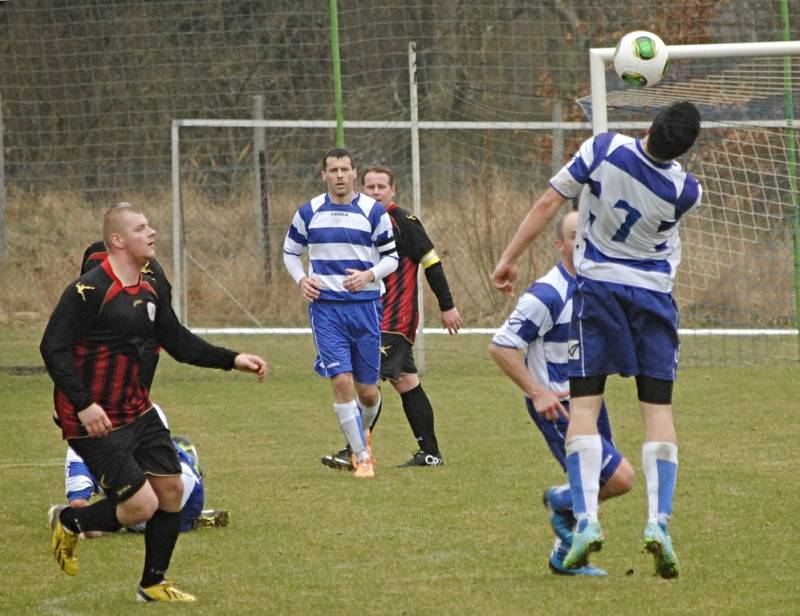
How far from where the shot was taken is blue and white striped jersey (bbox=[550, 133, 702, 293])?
556 cm

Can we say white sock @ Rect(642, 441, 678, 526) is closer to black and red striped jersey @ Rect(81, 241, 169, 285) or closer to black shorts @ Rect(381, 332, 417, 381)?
black and red striped jersey @ Rect(81, 241, 169, 285)

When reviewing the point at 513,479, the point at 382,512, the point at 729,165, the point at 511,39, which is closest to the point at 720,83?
the point at 729,165

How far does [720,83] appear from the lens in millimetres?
11953

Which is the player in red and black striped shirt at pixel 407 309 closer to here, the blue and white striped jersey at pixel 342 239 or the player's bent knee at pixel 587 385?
the blue and white striped jersey at pixel 342 239

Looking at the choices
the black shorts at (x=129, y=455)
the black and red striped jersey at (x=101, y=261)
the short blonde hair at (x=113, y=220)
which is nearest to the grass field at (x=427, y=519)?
the black shorts at (x=129, y=455)

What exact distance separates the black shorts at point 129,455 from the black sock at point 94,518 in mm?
84

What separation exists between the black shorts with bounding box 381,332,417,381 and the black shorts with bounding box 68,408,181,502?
386 centimetres

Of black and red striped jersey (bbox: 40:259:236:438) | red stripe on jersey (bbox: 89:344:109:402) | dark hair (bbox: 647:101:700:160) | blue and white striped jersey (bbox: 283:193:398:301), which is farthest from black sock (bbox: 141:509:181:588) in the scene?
blue and white striped jersey (bbox: 283:193:398:301)

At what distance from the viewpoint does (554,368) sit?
6.01m

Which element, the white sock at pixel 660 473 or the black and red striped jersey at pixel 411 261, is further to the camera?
the black and red striped jersey at pixel 411 261

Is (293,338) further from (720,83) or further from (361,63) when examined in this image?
(720,83)

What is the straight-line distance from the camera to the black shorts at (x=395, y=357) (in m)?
9.62

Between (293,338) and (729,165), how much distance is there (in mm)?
5660

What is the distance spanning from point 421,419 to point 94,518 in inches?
152
